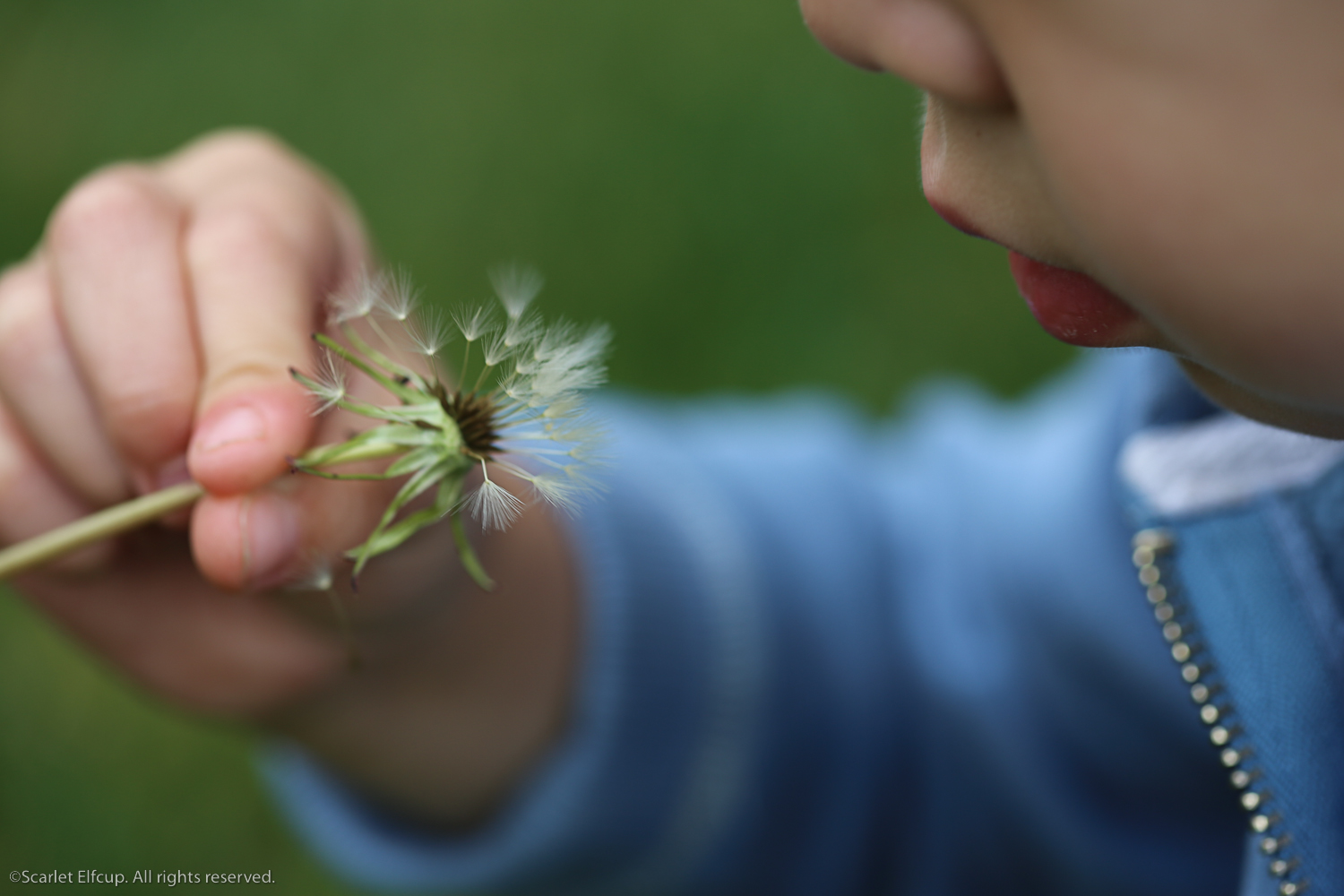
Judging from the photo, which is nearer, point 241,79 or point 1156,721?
point 1156,721

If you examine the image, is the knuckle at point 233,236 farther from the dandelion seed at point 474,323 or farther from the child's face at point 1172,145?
the child's face at point 1172,145

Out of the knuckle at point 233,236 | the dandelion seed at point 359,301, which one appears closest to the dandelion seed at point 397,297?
the dandelion seed at point 359,301

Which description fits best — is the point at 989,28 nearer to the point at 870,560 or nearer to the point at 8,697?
the point at 870,560

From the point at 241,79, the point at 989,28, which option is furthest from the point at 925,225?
the point at 989,28

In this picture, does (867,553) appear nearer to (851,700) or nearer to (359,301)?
Answer: (851,700)

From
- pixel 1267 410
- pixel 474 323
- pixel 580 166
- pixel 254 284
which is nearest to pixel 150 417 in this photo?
pixel 254 284

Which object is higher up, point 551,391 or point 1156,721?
point 551,391

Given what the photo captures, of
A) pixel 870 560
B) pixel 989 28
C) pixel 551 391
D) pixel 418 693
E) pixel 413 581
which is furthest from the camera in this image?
pixel 870 560
